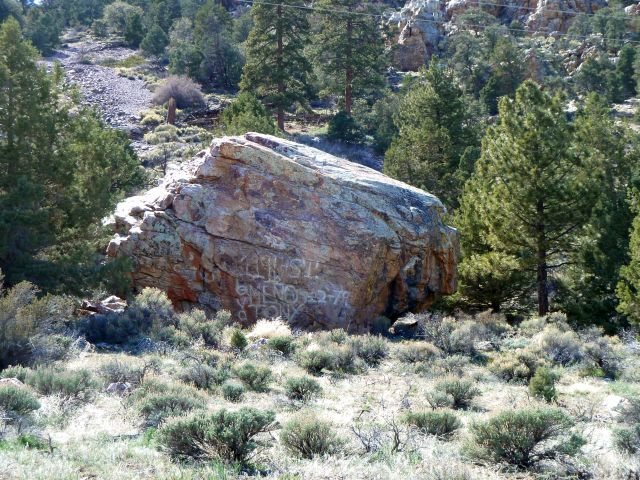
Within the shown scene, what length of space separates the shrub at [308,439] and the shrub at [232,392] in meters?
2.41

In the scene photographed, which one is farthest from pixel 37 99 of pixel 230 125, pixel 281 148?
pixel 230 125

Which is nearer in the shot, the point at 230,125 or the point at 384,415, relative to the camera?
the point at 384,415

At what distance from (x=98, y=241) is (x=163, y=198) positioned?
1985 millimetres

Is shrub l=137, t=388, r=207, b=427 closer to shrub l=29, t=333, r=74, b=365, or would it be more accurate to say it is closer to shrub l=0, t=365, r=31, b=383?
shrub l=0, t=365, r=31, b=383

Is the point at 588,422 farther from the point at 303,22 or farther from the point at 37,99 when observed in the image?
the point at 303,22

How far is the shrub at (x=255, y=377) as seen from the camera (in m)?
9.06

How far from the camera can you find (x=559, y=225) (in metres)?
18.9

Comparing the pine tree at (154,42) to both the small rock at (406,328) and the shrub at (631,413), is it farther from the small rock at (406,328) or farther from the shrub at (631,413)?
the shrub at (631,413)

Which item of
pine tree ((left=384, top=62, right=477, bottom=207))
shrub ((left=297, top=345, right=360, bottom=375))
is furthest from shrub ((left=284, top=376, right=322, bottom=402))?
pine tree ((left=384, top=62, right=477, bottom=207))

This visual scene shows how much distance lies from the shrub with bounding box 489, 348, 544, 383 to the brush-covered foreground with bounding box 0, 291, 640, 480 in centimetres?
3

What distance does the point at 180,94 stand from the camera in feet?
144

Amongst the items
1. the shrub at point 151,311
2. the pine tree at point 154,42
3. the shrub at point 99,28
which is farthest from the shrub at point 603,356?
the shrub at point 99,28

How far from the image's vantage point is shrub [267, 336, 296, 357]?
12.0 m

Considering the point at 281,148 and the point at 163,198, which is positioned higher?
the point at 281,148
